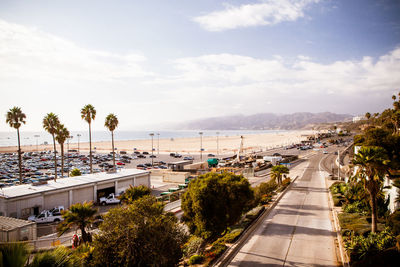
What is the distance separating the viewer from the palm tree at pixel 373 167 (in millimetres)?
15156

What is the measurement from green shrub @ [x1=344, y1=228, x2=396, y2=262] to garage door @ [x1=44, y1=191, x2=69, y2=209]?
27.1 metres

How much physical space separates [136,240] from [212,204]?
685 centimetres

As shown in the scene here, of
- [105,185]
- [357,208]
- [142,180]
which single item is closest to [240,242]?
[357,208]

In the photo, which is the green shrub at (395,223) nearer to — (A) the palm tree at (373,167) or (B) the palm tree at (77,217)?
(A) the palm tree at (373,167)

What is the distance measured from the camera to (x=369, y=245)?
13.2 m

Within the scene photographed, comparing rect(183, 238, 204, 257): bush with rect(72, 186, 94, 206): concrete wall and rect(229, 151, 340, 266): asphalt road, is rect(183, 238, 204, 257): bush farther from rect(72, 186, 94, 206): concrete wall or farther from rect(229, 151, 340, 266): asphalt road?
rect(72, 186, 94, 206): concrete wall

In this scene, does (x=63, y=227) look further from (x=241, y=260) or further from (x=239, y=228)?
(x=239, y=228)

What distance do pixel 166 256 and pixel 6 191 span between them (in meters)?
23.9

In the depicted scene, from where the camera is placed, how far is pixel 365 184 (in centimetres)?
1589

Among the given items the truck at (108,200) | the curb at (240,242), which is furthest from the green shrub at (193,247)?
the truck at (108,200)

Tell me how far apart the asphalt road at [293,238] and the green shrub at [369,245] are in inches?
41.2

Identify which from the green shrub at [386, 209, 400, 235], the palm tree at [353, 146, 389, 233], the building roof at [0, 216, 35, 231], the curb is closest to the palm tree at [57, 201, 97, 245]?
the building roof at [0, 216, 35, 231]

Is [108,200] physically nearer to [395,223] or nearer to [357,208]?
[357,208]

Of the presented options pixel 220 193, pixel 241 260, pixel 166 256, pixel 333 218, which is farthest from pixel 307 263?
pixel 333 218
